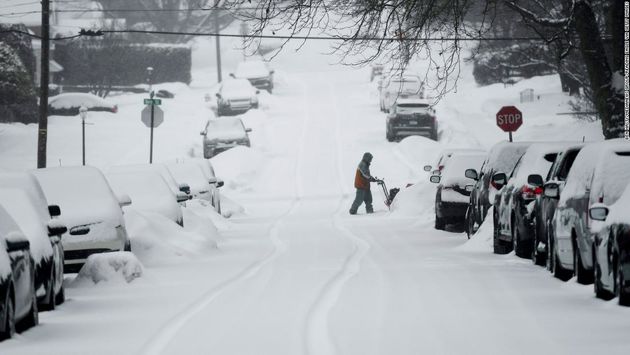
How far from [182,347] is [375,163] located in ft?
136

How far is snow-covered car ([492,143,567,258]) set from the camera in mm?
19578

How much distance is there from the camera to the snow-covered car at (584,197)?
560 inches

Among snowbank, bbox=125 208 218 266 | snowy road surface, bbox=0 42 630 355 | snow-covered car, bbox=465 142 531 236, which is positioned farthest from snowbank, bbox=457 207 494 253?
snowbank, bbox=125 208 218 266

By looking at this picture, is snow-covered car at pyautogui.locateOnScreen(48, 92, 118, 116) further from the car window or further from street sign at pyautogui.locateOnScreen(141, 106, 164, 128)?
the car window

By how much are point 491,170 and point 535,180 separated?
5755 millimetres

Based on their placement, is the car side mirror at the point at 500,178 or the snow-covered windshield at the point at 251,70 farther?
the snow-covered windshield at the point at 251,70

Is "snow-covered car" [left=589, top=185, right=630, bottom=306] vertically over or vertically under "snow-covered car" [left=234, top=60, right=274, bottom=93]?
under

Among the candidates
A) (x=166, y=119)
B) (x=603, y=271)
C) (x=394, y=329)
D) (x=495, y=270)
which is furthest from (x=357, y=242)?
(x=166, y=119)

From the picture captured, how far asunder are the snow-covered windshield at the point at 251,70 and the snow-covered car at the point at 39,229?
70617mm

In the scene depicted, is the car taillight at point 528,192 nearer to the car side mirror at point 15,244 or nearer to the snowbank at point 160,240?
the snowbank at point 160,240

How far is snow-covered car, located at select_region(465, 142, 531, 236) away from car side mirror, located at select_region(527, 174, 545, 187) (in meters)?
5.01

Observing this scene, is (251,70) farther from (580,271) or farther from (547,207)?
(580,271)

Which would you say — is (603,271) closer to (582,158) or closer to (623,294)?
(623,294)

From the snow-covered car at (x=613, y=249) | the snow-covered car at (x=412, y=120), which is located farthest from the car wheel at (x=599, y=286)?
the snow-covered car at (x=412, y=120)
